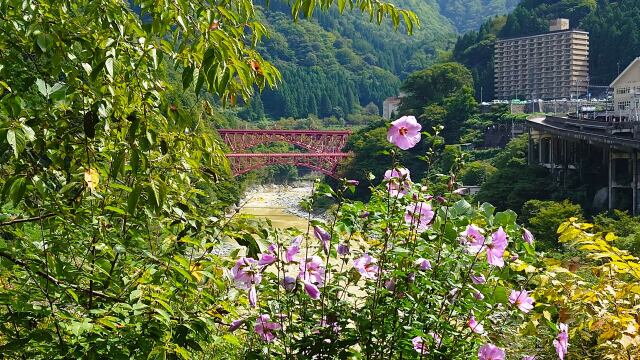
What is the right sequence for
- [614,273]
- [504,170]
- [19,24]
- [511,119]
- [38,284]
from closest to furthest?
1. [38,284]
2. [19,24]
3. [614,273]
4. [504,170]
5. [511,119]

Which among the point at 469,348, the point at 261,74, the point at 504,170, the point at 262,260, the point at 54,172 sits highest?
the point at 261,74

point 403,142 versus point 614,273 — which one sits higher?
point 403,142

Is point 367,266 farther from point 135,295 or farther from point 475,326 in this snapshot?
point 135,295

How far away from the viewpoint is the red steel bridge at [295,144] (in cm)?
3647

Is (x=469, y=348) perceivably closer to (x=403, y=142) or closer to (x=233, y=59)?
(x=403, y=142)

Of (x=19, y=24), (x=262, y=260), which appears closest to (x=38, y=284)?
(x=262, y=260)

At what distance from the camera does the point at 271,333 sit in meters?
2.07

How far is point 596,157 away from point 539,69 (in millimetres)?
32598

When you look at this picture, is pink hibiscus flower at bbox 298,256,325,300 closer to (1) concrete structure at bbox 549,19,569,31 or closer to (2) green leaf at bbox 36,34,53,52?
(2) green leaf at bbox 36,34,53,52

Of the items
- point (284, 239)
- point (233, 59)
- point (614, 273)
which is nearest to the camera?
point (233, 59)

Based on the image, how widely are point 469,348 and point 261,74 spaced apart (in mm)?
887

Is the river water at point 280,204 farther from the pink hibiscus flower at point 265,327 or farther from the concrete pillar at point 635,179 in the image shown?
the pink hibiscus flower at point 265,327

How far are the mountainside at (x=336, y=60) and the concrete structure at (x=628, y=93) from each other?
3514 cm

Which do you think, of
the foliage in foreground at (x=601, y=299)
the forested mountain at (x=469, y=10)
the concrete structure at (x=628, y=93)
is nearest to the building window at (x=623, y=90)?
the concrete structure at (x=628, y=93)
